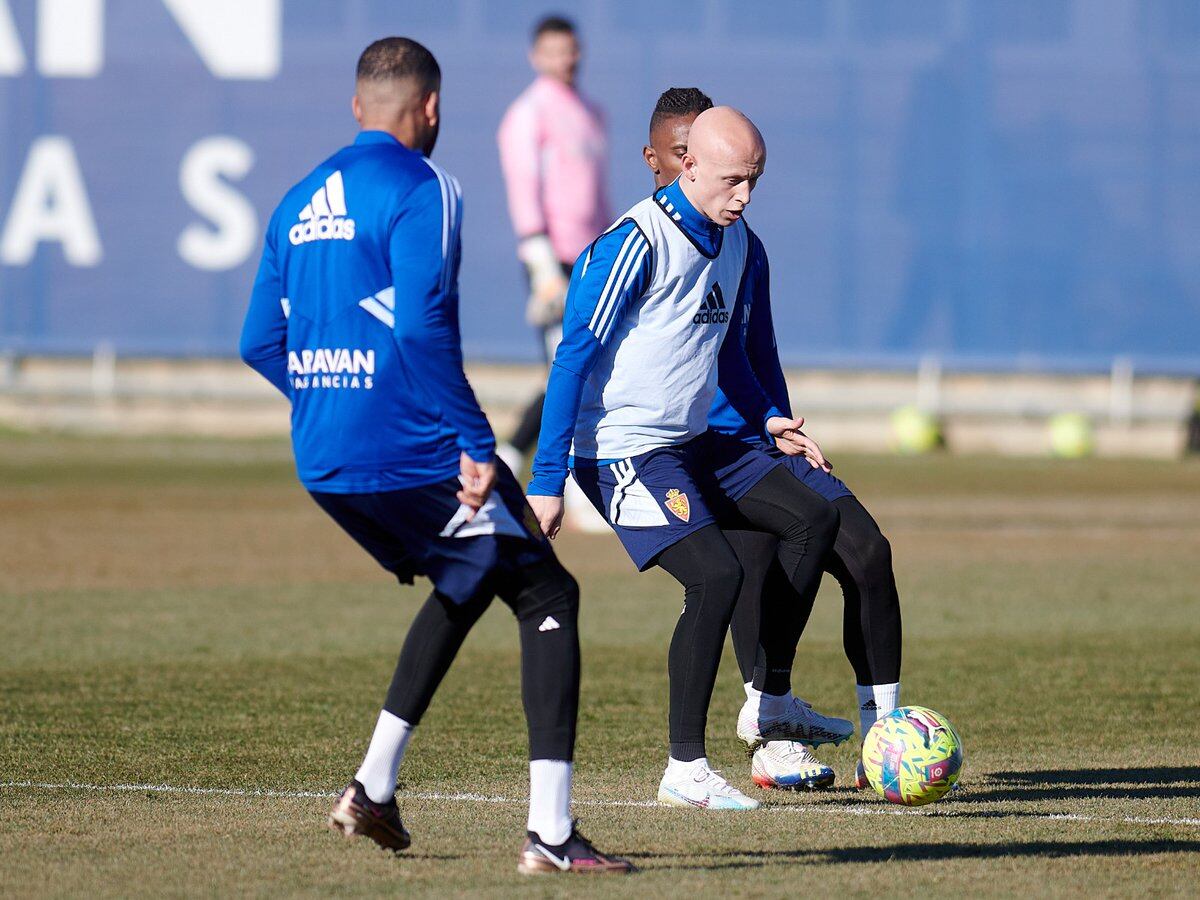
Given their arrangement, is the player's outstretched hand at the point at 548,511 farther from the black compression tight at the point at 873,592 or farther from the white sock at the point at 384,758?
the black compression tight at the point at 873,592

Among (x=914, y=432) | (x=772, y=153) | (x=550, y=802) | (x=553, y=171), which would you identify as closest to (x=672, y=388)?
(x=550, y=802)

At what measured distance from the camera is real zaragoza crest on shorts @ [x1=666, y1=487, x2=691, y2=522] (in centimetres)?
578

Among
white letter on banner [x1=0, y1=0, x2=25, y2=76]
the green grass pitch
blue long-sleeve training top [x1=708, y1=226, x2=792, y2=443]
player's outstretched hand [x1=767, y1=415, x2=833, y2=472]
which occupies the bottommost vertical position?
the green grass pitch

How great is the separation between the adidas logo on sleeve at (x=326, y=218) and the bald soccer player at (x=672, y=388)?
3.24 feet

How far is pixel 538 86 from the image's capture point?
13.5 meters

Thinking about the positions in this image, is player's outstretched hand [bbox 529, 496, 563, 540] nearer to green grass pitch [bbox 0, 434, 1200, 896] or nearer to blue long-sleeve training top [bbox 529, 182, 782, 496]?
blue long-sleeve training top [bbox 529, 182, 782, 496]

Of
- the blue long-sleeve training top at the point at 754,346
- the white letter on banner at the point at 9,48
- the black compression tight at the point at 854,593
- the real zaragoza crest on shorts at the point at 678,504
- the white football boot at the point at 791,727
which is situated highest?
the white letter on banner at the point at 9,48

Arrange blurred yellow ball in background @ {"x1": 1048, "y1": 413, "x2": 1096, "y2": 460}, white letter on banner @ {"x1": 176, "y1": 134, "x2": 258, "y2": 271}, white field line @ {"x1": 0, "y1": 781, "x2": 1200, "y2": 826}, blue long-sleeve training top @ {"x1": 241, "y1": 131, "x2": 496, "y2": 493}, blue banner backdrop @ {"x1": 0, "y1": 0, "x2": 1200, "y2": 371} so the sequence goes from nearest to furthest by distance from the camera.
A: blue long-sleeve training top @ {"x1": 241, "y1": 131, "x2": 496, "y2": 493}, white field line @ {"x1": 0, "y1": 781, "x2": 1200, "y2": 826}, blurred yellow ball in background @ {"x1": 1048, "y1": 413, "x2": 1096, "y2": 460}, blue banner backdrop @ {"x1": 0, "y1": 0, "x2": 1200, "y2": 371}, white letter on banner @ {"x1": 176, "y1": 134, "x2": 258, "y2": 271}

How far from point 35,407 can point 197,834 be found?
70.7 ft

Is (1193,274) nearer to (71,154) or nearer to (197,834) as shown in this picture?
(71,154)

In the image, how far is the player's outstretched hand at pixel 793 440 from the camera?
6.29 meters

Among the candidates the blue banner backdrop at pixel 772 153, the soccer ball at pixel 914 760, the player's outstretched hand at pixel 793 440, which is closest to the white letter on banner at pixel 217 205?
the blue banner backdrop at pixel 772 153

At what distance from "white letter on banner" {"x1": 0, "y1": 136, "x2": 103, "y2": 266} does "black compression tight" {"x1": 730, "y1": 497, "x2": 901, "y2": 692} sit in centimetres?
2134

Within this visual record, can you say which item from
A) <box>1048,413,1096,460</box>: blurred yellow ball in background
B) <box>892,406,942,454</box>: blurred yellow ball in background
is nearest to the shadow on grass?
<box>892,406,942,454</box>: blurred yellow ball in background
